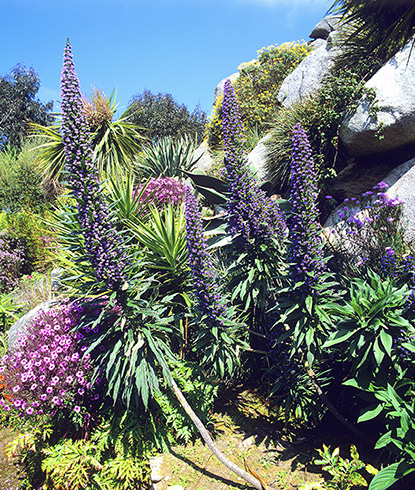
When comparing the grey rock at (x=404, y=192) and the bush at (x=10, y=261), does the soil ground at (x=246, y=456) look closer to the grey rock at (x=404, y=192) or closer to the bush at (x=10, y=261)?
the grey rock at (x=404, y=192)

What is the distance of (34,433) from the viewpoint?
400 centimetres

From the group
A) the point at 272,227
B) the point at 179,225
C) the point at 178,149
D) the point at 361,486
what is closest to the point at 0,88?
the point at 178,149

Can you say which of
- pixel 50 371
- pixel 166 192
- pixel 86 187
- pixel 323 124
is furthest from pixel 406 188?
pixel 50 371

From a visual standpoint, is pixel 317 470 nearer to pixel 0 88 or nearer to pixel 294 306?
pixel 294 306

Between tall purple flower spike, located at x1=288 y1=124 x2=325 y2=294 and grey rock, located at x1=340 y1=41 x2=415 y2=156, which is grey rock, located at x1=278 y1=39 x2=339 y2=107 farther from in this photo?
tall purple flower spike, located at x1=288 y1=124 x2=325 y2=294

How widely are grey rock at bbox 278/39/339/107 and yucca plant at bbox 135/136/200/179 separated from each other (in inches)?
120

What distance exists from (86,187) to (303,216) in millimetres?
2052

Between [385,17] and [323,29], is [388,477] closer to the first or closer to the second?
[385,17]

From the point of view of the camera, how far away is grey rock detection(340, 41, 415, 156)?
18.8 feet

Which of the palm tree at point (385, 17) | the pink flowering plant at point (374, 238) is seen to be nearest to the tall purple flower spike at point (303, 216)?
the pink flowering plant at point (374, 238)

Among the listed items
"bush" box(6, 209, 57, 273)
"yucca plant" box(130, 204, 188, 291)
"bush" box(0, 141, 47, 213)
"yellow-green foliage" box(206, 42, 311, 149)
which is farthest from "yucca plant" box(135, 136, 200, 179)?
"bush" box(0, 141, 47, 213)

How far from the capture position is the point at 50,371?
3.82 meters

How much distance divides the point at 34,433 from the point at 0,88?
2844 centimetres

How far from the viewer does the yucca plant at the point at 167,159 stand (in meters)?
8.41
